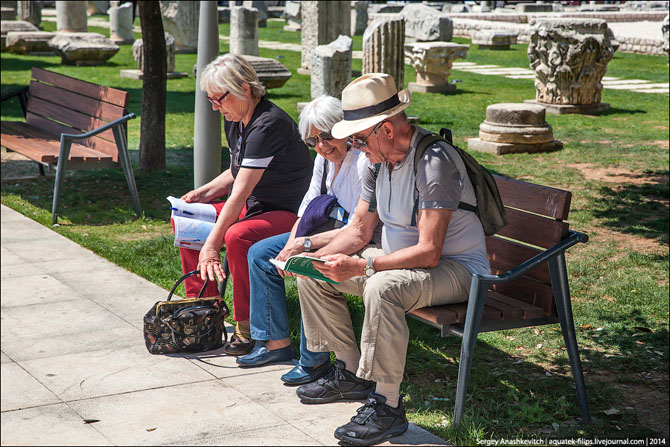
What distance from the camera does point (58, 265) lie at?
232 inches

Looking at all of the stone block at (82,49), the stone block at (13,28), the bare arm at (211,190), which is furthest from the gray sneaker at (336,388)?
the stone block at (13,28)

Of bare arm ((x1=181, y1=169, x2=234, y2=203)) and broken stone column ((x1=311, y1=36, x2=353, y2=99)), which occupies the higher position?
broken stone column ((x1=311, y1=36, x2=353, y2=99))

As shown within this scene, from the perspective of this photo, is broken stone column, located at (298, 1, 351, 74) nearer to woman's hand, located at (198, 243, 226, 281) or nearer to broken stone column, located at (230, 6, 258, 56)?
broken stone column, located at (230, 6, 258, 56)

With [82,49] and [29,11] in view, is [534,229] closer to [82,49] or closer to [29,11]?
[82,49]

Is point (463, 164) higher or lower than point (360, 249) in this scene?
higher

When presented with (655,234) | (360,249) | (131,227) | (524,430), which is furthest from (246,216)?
(655,234)

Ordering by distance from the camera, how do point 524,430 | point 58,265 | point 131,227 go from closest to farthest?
point 524,430 → point 58,265 → point 131,227

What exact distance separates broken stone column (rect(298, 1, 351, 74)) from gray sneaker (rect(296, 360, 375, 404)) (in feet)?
48.9

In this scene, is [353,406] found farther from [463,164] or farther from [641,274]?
[641,274]

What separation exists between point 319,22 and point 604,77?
6.35 m

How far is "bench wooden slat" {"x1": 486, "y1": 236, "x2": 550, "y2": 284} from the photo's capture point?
3840mm

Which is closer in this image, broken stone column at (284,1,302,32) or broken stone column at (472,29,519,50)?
broken stone column at (472,29,519,50)

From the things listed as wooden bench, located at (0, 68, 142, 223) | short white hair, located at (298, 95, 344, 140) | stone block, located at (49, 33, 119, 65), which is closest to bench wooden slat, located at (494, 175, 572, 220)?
short white hair, located at (298, 95, 344, 140)

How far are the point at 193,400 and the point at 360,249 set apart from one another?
102 centimetres
